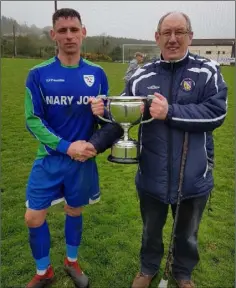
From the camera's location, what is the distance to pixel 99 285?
8.52 ft

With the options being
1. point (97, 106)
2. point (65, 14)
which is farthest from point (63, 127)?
point (65, 14)

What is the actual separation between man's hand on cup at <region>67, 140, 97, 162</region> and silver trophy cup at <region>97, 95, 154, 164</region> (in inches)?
5.6

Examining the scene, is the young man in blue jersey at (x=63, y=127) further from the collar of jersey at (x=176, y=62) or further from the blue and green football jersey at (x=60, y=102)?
the collar of jersey at (x=176, y=62)

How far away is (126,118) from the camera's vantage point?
6.42ft

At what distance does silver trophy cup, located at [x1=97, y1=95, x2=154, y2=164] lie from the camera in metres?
1.88

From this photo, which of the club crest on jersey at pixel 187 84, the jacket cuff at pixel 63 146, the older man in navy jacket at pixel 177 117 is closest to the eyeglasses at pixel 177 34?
the older man in navy jacket at pixel 177 117

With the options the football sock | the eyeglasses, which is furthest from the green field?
the eyeglasses

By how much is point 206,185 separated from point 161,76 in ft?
2.41

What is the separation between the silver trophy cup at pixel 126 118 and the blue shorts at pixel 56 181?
302 mm

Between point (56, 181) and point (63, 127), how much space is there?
1.17 ft

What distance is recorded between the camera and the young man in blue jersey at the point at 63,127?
211 centimetres

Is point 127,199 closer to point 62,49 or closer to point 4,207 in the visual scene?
point 4,207

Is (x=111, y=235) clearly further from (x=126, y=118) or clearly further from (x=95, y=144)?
(x=126, y=118)

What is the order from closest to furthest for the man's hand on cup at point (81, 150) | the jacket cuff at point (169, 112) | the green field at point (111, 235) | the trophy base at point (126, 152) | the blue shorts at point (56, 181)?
1. the jacket cuff at point (169, 112)
2. the trophy base at point (126, 152)
3. the man's hand on cup at point (81, 150)
4. the blue shorts at point (56, 181)
5. the green field at point (111, 235)
